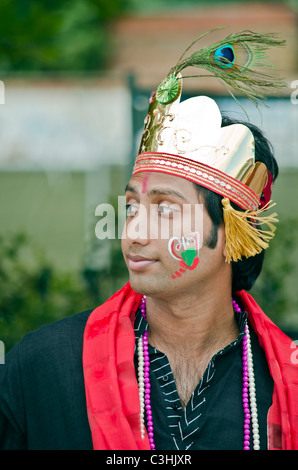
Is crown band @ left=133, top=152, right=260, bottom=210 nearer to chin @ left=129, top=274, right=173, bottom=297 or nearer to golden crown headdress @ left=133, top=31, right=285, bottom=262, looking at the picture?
golden crown headdress @ left=133, top=31, right=285, bottom=262

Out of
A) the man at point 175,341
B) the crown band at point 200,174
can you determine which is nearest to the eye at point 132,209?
the man at point 175,341

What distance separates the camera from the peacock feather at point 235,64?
2.14 m

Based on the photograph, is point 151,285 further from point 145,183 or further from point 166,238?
point 145,183

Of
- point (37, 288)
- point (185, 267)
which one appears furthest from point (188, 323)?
point (37, 288)

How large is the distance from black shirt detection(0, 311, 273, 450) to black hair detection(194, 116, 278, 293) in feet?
1.11

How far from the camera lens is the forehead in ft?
6.77

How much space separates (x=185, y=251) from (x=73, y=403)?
604mm

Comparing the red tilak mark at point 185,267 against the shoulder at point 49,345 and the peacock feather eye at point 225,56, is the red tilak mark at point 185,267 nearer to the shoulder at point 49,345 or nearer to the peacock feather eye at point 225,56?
the shoulder at point 49,345

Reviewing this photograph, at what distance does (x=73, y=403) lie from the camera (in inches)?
78.3

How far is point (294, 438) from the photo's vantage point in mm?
1996

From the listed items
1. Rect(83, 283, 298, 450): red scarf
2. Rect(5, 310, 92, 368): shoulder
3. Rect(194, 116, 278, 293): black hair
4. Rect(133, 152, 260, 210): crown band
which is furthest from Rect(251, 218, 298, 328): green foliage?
Rect(5, 310, 92, 368): shoulder

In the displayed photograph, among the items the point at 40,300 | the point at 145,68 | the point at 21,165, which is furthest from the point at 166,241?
the point at 145,68

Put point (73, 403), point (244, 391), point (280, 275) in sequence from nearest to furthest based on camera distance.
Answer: point (73, 403) → point (244, 391) → point (280, 275)
